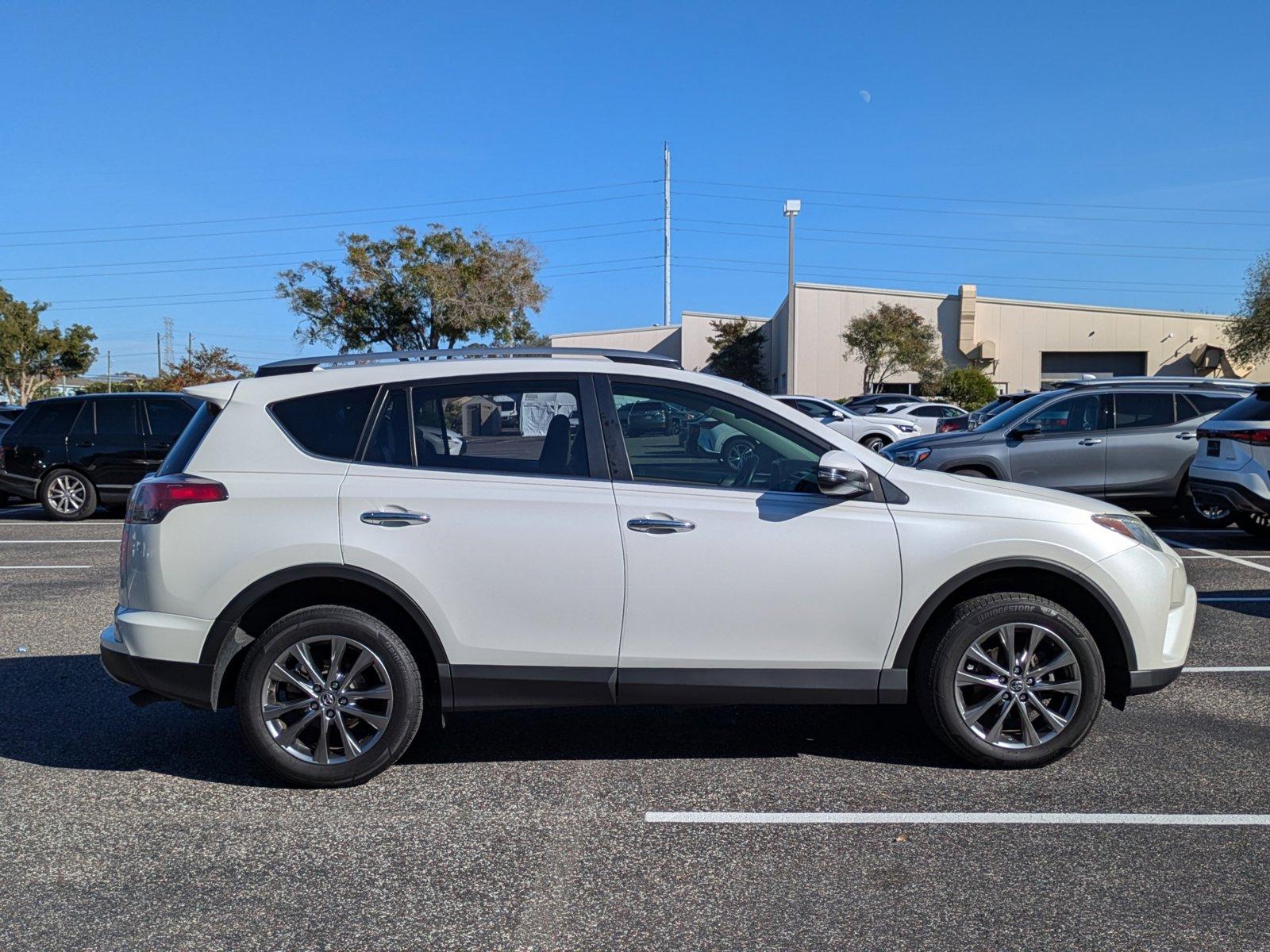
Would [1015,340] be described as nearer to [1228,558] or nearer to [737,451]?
[1228,558]

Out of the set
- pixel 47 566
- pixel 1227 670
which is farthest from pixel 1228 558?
pixel 47 566

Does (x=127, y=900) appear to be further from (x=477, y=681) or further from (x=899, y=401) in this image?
(x=899, y=401)

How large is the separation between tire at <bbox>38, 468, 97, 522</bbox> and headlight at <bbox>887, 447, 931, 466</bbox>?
10.9 meters

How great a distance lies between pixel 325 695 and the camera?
14.9 feet

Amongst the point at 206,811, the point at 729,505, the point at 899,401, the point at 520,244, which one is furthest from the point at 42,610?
the point at 520,244

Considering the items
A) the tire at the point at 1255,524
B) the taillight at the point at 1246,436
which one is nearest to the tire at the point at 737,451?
the taillight at the point at 1246,436

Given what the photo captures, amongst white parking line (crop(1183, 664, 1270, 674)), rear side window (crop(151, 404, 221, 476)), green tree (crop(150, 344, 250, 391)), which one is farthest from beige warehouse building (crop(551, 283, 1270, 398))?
rear side window (crop(151, 404, 221, 476))

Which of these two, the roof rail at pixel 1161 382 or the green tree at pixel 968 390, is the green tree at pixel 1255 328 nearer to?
the green tree at pixel 968 390

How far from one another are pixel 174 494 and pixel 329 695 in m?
1.05

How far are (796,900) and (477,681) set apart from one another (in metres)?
1.64

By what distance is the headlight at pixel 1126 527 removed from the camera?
4750 millimetres

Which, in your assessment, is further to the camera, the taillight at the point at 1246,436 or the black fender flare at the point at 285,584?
the taillight at the point at 1246,436

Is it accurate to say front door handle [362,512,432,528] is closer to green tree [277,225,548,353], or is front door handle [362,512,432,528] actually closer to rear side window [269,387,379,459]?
rear side window [269,387,379,459]

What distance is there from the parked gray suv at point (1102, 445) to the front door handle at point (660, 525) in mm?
8632
